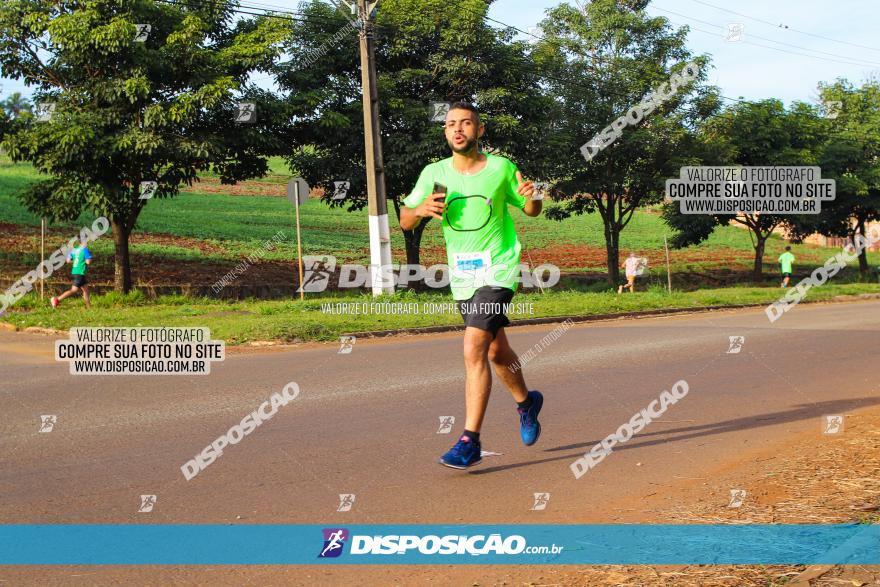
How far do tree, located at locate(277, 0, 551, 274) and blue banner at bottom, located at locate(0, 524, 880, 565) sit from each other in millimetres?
23662

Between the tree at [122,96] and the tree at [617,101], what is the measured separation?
13203 mm

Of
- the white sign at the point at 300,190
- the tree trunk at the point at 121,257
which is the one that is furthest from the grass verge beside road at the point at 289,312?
the white sign at the point at 300,190

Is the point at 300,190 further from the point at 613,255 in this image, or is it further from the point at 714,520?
the point at 613,255

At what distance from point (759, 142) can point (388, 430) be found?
1467 inches

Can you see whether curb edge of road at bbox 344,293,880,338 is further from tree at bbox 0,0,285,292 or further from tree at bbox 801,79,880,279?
tree at bbox 801,79,880,279

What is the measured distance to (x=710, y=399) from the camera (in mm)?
8734

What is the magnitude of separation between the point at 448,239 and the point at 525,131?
24.4 m

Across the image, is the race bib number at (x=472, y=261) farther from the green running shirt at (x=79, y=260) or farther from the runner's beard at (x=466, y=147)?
the green running shirt at (x=79, y=260)

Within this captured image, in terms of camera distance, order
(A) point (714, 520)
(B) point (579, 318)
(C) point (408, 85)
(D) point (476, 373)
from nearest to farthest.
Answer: (A) point (714, 520), (D) point (476, 373), (B) point (579, 318), (C) point (408, 85)

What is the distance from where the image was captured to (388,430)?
23.6 feet

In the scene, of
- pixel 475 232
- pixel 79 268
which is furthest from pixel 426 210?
pixel 79 268

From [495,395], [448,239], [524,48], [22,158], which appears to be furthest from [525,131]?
[448,239]

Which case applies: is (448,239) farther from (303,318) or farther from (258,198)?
(258,198)

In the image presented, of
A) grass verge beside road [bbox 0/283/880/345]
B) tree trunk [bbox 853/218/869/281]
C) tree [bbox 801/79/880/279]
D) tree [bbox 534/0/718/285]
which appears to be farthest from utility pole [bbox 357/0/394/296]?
tree trunk [bbox 853/218/869/281]
